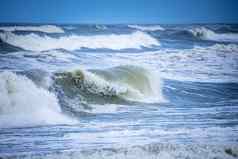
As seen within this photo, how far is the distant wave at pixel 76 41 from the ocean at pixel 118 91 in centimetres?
1

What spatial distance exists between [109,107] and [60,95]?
56 cm

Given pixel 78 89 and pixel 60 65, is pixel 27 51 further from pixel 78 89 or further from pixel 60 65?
pixel 78 89

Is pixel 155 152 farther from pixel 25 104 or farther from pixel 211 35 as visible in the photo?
pixel 211 35

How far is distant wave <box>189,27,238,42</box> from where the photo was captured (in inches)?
192

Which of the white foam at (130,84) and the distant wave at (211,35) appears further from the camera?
the distant wave at (211,35)

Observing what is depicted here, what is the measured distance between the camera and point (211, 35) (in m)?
4.89

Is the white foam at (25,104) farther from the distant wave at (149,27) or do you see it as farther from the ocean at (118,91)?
the distant wave at (149,27)

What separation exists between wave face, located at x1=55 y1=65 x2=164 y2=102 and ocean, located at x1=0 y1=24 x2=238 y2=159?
0.01m

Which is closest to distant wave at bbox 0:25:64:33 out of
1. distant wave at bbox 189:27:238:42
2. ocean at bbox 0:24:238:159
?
ocean at bbox 0:24:238:159

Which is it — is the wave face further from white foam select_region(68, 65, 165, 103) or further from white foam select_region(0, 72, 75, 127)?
white foam select_region(0, 72, 75, 127)

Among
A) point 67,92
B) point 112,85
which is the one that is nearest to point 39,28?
point 67,92

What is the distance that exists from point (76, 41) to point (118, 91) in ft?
2.45

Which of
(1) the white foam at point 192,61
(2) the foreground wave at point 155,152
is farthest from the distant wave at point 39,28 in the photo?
(2) the foreground wave at point 155,152

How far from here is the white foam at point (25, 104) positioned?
13.5 ft
